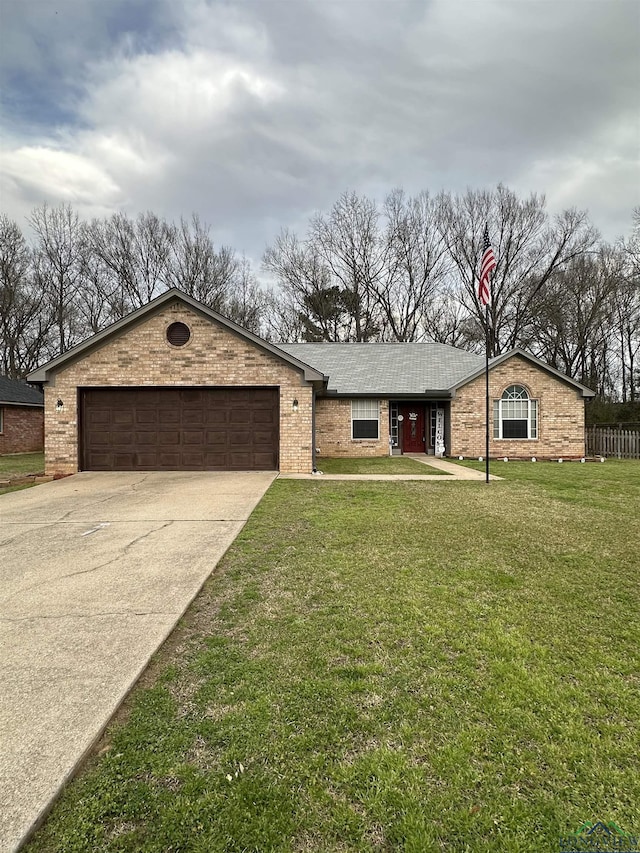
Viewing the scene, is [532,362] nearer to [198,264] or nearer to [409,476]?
[409,476]

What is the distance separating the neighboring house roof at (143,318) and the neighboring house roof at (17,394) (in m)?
9.97

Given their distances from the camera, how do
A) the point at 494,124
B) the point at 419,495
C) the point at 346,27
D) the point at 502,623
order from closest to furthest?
the point at 502,623 < the point at 419,495 < the point at 346,27 < the point at 494,124

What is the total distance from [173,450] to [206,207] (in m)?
22.3

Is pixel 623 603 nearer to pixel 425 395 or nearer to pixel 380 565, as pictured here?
pixel 380 565

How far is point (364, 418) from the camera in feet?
58.1

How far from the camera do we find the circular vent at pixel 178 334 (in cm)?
1256

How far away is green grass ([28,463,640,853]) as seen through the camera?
1748 millimetres

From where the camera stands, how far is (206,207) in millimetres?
28484

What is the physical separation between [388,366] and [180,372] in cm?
1026

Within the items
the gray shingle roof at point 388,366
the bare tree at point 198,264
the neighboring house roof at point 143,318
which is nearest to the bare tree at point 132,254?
the bare tree at point 198,264

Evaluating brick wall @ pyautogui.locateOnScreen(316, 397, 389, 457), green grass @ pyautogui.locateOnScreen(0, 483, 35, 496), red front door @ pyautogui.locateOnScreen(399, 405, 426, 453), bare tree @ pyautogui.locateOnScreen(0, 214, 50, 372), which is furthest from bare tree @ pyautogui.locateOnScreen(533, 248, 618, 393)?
bare tree @ pyautogui.locateOnScreen(0, 214, 50, 372)

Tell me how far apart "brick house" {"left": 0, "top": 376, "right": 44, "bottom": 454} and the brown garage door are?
10.6 metres

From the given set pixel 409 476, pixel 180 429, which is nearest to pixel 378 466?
pixel 409 476

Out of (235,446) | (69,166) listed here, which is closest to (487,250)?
(235,446)
